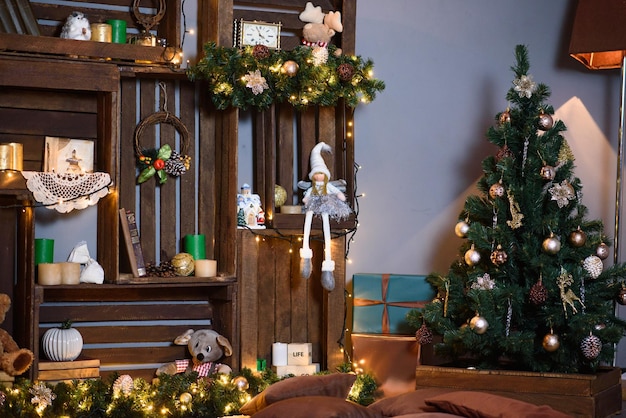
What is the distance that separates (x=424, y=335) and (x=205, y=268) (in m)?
1.01

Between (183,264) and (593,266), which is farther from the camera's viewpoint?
(183,264)

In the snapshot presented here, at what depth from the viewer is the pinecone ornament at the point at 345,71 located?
4.08 meters

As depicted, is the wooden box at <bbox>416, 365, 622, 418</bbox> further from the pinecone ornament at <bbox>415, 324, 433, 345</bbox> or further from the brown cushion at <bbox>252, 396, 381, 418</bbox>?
the brown cushion at <bbox>252, 396, 381, 418</bbox>

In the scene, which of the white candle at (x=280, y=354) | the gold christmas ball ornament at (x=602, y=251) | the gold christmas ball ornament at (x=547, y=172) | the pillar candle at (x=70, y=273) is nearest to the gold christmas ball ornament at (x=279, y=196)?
the white candle at (x=280, y=354)

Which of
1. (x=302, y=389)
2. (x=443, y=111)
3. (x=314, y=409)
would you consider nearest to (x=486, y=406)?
(x=314, y=409)

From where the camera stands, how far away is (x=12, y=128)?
409 cm

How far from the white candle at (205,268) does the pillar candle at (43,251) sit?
2.06ft

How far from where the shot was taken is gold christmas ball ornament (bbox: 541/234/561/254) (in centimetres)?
394

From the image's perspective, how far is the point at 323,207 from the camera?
418cm

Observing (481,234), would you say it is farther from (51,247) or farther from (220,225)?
(51,247)

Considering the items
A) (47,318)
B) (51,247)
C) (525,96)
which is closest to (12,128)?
(51,247)

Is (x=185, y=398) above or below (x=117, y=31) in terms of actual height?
below

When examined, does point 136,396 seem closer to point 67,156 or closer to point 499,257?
point 67,156

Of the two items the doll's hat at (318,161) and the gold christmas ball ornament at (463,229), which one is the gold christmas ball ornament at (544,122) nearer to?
the gold christmas ball ornament at (463,229)
